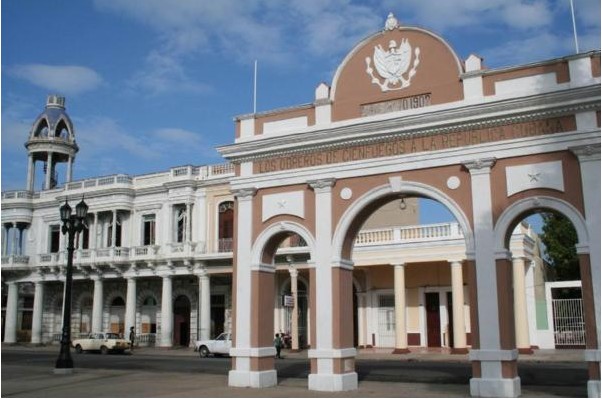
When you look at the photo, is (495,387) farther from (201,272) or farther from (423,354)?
(201,272)

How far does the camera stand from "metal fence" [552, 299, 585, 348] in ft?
96.0

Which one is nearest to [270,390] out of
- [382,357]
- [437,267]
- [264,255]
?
[264,255]

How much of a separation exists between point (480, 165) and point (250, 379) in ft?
24.5

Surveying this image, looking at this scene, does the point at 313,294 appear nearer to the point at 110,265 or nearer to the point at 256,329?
the point at 256,329

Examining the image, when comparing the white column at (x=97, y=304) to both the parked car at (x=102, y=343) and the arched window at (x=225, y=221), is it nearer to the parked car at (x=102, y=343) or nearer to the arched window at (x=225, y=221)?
the parked car at (x=102, y=343)

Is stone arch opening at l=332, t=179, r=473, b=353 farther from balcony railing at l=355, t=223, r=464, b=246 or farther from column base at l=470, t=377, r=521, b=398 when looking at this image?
column base at l=470, t=377, r=521, b=398

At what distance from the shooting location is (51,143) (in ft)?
141

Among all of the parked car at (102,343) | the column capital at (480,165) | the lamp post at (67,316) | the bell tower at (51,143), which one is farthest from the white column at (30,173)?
the column capital at (480,165)

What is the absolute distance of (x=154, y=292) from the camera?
38.3 m

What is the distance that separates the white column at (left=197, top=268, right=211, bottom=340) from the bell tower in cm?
1305

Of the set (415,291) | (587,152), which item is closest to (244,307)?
(587,152)

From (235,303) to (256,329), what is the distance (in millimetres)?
928

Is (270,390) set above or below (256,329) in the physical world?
below

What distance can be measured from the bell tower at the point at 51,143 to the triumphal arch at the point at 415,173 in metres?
28.5
